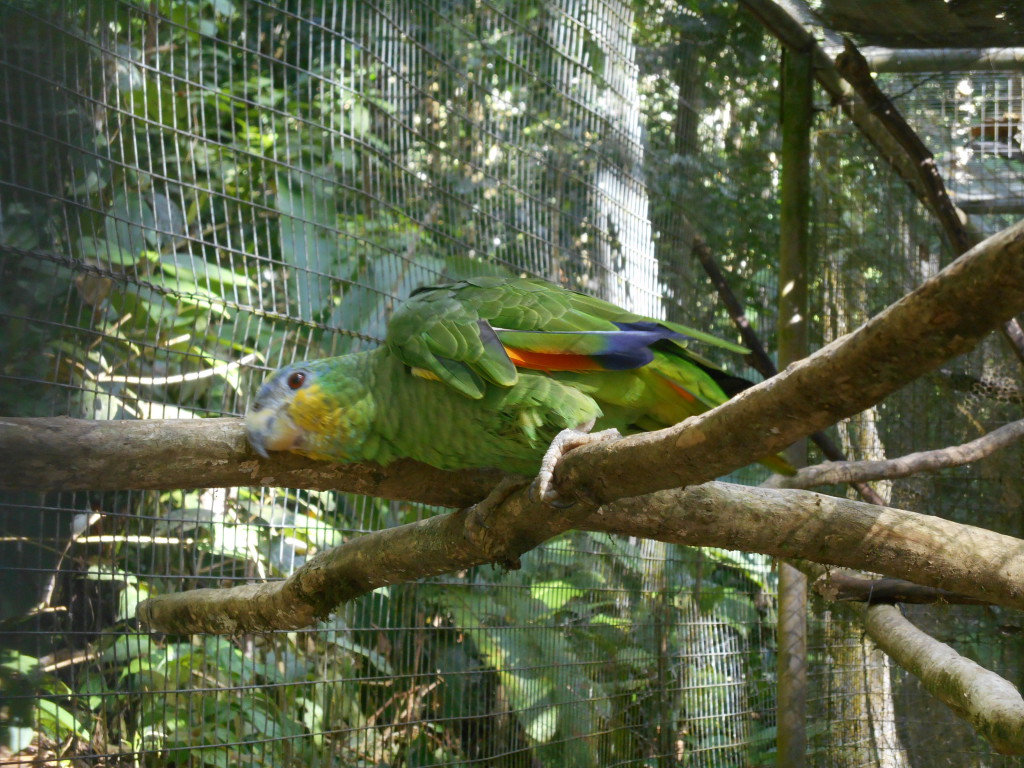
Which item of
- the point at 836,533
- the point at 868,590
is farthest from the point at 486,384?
the point at 868,590

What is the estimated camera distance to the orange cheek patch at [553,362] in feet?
5.36

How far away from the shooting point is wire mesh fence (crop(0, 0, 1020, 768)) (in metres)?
1.99

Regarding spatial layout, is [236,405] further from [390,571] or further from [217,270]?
[390,571]

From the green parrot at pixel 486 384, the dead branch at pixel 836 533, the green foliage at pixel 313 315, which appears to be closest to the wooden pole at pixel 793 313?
the green foliage at pixel 313 315

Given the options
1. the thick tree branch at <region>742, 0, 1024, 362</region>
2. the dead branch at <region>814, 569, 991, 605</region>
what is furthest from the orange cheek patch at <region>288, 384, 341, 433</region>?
the thick tree branch at <region>742, 0, 1024, 362</region>

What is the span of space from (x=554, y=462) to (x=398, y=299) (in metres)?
1.57

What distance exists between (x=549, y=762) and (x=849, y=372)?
2563 millimetres

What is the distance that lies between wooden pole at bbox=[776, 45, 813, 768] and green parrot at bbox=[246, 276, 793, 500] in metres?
1.47

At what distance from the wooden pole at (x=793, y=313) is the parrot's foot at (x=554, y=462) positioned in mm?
2024

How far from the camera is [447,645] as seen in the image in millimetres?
2758

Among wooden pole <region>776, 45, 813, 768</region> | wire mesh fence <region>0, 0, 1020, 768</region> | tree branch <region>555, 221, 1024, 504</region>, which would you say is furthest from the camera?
wooden pole <region>776, 45, 813, 768</region>

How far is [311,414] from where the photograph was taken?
1650mm

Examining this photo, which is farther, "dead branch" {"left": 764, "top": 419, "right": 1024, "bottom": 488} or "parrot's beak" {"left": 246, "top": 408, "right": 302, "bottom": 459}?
"dead branch" {"left": 764, "top": 419, "right": 1024, "bottom": 488}

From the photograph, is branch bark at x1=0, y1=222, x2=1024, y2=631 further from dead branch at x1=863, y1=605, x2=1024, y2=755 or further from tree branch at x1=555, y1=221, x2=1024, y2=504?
dead branch at x1=863, y1=605, x2=1024, y2=755
